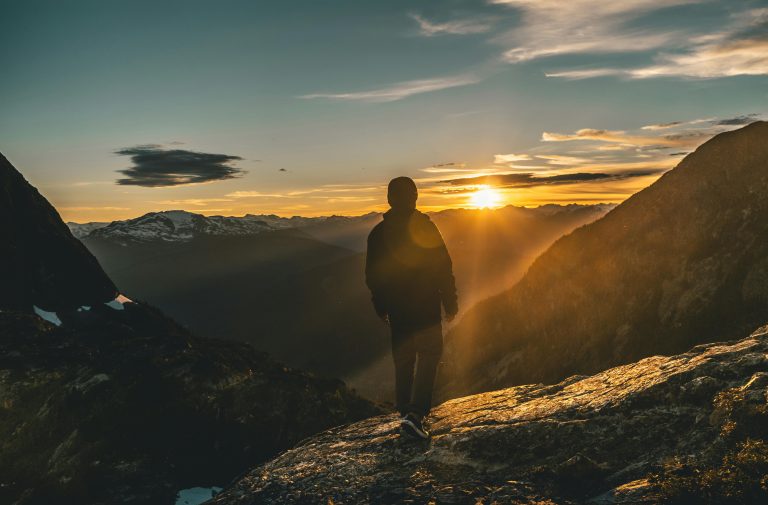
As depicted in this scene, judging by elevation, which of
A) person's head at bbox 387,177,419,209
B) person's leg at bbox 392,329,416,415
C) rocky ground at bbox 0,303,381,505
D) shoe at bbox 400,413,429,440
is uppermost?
person's head at bbox 387,177,419,209

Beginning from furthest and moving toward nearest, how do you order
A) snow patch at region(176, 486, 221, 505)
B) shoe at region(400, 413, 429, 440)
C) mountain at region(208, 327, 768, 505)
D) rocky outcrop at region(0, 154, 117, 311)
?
rocky outcrop at region(0, 154, 117, 311) < snow patch at region(176, 486, 221, 505) < shoe at region(400, 413, 429, 440) < mountain at region(208, 327, 768, 505)

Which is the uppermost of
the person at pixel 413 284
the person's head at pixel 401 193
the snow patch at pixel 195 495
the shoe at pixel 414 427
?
the person's head at pixel 401 193

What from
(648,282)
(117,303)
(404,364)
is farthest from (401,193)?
(648,282)

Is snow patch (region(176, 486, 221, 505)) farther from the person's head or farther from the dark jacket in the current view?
the person's head

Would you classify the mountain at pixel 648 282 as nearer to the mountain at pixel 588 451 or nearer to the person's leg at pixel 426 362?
the mountain at pixel 588 451

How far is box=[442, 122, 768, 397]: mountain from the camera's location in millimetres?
33062

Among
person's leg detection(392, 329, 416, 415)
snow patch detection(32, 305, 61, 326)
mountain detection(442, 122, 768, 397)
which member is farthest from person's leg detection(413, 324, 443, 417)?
snow patch detection(32, 305, 61, 326)

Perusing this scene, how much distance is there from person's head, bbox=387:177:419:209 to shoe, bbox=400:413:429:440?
3670 mm

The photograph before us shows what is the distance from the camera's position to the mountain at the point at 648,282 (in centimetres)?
3306

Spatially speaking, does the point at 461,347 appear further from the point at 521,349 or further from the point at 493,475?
the point at 493,475

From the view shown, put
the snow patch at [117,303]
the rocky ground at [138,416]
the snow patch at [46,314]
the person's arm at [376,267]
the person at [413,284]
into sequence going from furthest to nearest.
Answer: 1. the snow patch at [46,314]
2. the snow patch at [117,303]
3. the rocky ground at [138,416]
4. the person's arm at [376,267]
5. the person at [413,284]

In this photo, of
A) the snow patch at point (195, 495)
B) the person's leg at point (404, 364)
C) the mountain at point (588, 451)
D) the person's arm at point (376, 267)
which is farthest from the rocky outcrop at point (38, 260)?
the mountain at point (588, 451)

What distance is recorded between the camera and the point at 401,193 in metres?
8.55

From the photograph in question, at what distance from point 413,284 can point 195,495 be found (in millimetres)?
8787
